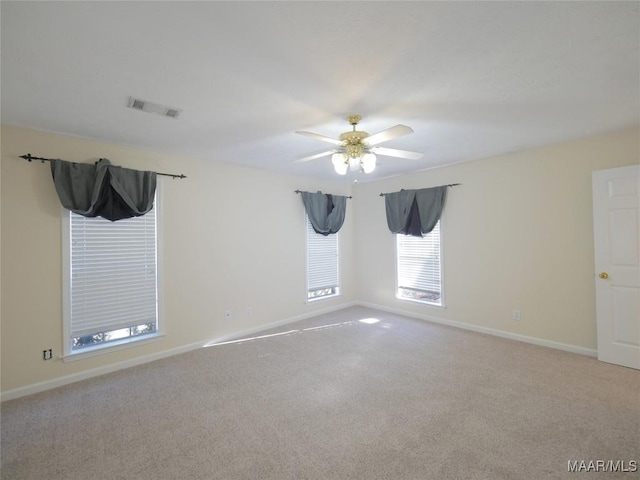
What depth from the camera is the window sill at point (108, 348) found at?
112 inches

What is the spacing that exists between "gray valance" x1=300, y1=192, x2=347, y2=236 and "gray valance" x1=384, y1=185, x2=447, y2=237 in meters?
0.86

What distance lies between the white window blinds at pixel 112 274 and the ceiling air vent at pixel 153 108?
4.51 ft

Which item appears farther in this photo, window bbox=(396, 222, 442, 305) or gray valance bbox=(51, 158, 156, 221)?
window bbox=(396, 222, 442, 305)

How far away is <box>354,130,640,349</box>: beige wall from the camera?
3203 mm

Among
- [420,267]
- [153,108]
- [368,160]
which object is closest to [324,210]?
[420,267]

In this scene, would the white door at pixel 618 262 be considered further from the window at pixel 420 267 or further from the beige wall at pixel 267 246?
the window at pixel 420 267

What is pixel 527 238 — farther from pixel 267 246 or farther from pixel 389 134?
pixel 267 246

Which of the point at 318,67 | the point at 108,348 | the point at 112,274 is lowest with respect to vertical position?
the point at 108,348

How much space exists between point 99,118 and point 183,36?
1.55 metres

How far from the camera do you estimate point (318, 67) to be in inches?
70.6

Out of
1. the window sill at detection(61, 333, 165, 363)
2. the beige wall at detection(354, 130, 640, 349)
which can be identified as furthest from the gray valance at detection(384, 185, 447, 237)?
the window sill at detection(61, 333, 165, 363)

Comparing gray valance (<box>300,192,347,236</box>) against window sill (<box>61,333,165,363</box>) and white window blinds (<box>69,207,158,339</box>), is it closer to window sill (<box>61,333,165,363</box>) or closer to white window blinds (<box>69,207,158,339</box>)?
white window blinds (<box>69,207,158,339</box>)

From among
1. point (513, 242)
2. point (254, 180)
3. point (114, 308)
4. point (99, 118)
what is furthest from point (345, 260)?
point (99, 118)

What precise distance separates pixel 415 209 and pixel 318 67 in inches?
131
